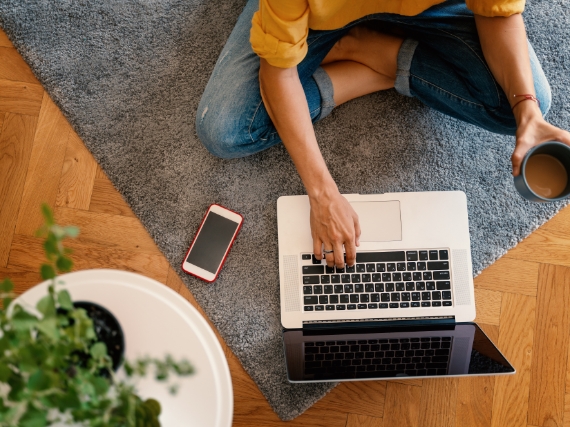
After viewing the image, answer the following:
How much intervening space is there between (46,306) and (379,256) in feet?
2.22

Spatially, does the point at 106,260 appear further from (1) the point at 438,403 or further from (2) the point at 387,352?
(1) the point at 438,403

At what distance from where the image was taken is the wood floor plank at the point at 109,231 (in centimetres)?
107

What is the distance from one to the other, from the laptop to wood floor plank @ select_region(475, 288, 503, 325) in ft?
0.35

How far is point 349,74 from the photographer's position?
1.06 meters

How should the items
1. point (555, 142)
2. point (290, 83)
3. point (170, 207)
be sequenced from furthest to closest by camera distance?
point (170, 207)
point (290, 83)
point (555, 142)

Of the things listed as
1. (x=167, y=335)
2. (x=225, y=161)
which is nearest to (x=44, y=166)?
(x=225, y=161)

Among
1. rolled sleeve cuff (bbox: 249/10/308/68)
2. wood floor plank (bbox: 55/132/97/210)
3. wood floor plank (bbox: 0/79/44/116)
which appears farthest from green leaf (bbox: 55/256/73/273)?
wood floor plank (bbox: 0/79/44/116)

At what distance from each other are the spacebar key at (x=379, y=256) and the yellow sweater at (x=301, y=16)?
399 mm

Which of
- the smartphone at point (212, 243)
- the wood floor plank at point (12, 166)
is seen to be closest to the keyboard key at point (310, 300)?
the smartphone at point (212, 243)

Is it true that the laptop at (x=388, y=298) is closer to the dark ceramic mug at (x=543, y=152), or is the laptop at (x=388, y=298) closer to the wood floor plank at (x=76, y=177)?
the dark ceramic mug at (x=543, y=152)

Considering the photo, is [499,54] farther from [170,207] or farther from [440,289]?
[170,207]

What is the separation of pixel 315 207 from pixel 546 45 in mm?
716

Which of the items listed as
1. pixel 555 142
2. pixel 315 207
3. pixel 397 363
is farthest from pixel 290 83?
pixel 397 363

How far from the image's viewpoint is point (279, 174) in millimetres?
1092
